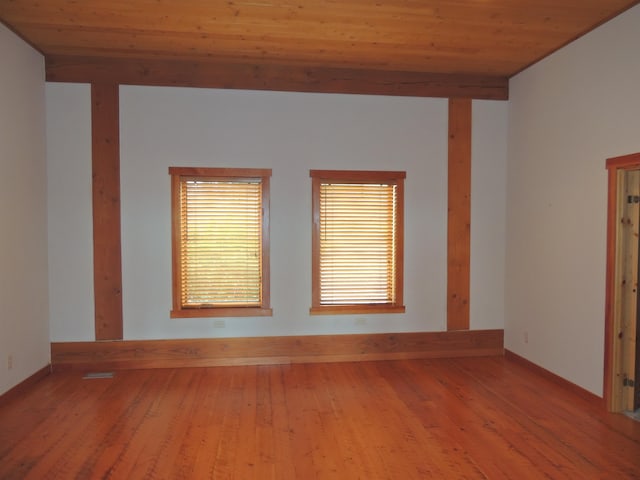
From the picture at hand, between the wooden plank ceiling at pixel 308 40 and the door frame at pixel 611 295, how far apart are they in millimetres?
1317

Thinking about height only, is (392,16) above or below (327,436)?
above

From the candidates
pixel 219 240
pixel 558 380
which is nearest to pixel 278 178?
pixel 219 240

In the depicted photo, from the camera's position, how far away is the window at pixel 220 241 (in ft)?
15.8

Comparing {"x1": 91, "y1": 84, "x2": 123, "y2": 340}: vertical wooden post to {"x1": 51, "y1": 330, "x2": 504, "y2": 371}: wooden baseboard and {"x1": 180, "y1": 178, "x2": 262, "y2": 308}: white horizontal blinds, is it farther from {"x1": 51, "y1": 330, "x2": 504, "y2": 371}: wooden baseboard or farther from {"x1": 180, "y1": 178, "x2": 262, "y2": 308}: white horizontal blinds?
{"x1": 180, "y1": 178, "x2": 262, "y2": 308}: white horizontal blinds

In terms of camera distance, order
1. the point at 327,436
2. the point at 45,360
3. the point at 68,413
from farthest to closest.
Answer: the point at 45,360
the point at 68,413
the point at 327,436

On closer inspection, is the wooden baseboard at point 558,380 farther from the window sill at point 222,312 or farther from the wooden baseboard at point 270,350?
the window sill at point 222,312

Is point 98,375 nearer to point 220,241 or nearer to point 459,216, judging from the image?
point 220,241

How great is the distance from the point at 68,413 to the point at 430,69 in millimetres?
4801

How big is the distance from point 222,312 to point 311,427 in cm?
187

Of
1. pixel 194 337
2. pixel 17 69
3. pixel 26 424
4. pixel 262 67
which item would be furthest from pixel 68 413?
pixel 262 67

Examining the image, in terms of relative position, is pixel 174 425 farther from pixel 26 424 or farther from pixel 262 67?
pixel 262 67

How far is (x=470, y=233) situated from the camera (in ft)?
17.1

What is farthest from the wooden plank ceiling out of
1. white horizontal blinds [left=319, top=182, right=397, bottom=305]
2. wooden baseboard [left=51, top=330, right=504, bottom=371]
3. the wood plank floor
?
the wood plank floor

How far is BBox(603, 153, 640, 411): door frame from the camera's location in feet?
12.0
